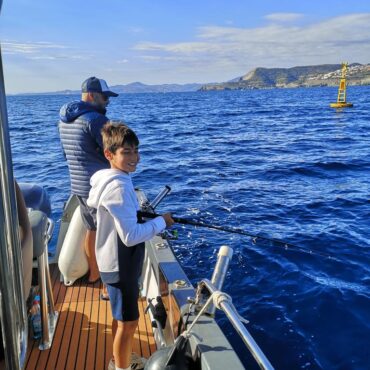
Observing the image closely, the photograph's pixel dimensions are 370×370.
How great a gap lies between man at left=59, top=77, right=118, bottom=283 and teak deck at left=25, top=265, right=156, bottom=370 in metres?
0.67

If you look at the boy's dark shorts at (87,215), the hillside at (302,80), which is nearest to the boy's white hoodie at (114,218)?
the boy's dark shorts at (87,215)

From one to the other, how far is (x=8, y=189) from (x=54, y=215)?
7.57 metres

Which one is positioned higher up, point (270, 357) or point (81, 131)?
point (81, 131)

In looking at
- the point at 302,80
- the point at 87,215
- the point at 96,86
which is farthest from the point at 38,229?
the point at 302,80

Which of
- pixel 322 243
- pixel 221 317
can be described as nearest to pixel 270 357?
pixel 221 317

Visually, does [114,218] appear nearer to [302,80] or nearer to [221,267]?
[221,267]

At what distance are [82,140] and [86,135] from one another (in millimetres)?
56

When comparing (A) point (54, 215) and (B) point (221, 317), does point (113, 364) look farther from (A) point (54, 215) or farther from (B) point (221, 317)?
(A) point (54, 215)

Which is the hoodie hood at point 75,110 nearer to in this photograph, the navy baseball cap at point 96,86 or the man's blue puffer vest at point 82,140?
the man's blue puffer vest at point 82,140

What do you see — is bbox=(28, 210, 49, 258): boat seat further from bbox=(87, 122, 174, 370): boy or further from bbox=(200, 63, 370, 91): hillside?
bbox=(200, 63, 370, 91): hillside

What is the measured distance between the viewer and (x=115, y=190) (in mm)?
2203

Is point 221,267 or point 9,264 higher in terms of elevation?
point 9,264

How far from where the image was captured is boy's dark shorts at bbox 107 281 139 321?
7.93 feet

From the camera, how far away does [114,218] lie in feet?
7.30
